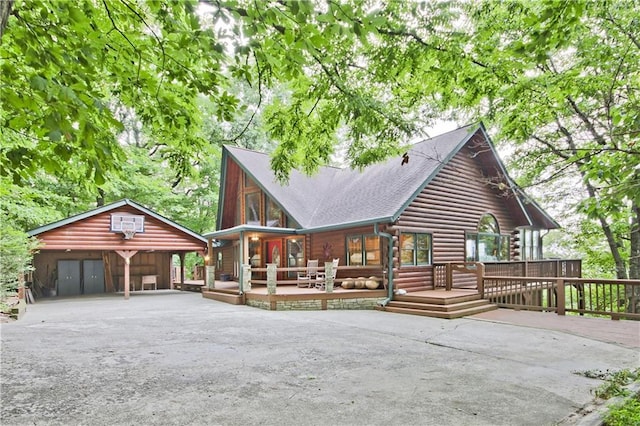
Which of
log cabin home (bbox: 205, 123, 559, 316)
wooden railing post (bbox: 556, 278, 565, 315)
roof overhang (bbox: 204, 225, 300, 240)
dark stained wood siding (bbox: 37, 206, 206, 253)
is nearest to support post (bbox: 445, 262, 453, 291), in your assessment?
log cabin home (bbox: 205, 123, 559, 316)

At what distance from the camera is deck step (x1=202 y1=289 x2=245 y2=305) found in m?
13.0

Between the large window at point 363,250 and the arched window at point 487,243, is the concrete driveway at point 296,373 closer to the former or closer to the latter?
the large window at point 363,250

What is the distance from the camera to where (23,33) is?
11.1 feet

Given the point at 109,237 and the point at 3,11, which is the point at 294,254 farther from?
the point at 3,11

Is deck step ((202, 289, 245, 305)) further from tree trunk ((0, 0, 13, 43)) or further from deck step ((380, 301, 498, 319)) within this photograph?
tree trunk ((0, 0, 13, 43))

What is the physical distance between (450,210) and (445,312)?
529 cm

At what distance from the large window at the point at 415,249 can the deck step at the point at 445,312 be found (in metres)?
1.80

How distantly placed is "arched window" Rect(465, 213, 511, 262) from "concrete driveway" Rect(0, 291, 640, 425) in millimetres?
6432

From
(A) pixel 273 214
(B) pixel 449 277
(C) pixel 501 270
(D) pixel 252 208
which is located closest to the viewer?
(B) pixel 449 277

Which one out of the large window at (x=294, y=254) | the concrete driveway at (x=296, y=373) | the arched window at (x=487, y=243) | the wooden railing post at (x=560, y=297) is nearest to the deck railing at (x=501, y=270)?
the arched window at (x=487, y=243)

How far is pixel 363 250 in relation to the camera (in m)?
13.4

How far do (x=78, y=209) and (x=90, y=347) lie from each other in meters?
17.5

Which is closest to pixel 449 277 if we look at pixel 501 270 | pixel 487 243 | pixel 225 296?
pixel 501 270

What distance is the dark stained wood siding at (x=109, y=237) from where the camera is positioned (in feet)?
47.9
